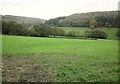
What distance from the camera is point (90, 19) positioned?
33031 millimetres

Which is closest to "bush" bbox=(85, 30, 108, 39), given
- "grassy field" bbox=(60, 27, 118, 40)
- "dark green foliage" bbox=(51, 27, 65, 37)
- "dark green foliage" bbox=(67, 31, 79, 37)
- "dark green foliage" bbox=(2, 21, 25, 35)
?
"grassy field" bbox=(60, 27, 118, 40)

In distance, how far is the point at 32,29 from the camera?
2867 centimetres

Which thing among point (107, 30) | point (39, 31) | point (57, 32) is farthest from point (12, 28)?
point (107, 30)

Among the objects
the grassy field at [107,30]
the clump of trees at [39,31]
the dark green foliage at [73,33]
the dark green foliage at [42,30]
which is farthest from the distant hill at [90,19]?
the dark green foliage at [42,30]

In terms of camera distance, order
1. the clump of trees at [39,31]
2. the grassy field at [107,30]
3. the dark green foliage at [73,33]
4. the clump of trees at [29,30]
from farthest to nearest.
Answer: the dark green foliage at [73,33], the grassy field at [107,30], the clump of trees at [39,31], the clump of trees at [29,30]

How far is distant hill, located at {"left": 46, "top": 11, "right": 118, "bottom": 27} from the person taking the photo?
28500mm

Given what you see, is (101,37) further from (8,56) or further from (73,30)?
(8,56)

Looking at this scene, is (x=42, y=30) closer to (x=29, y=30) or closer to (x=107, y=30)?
(x=29, y=30)

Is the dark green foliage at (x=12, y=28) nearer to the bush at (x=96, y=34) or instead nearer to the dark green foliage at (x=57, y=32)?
the dark green foliage at (x=57, y=32)

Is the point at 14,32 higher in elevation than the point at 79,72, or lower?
higher

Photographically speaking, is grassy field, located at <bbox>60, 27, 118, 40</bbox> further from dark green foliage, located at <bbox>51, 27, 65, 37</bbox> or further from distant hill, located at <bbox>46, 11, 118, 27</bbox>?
dark green foliage, located at <bbox>51, 27, 65, 37</bbox>

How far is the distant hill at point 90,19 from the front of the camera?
1122 inches

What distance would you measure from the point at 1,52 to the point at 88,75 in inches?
348

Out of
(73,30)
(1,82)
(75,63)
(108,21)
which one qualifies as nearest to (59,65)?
(75,63)
